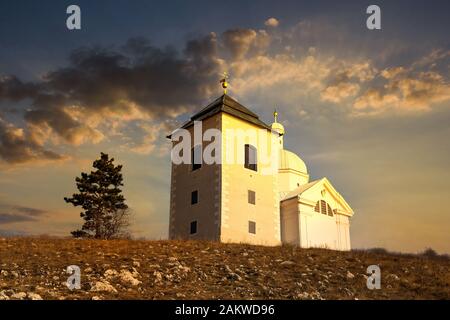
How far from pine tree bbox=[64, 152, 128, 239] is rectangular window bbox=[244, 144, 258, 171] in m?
12.5

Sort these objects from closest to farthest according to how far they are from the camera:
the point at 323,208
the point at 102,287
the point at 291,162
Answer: the point at 102,287
the point at 323,208
the point at 291,162

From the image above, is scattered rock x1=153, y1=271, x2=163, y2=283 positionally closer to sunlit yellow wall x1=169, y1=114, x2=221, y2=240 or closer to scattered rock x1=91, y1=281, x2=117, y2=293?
scattered rock x1=91, y1=281, x2=117, y2=293

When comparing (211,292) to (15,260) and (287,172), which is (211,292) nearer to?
(15,260)

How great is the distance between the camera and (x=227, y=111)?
119 ft

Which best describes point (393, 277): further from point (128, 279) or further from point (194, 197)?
point (194, 197)

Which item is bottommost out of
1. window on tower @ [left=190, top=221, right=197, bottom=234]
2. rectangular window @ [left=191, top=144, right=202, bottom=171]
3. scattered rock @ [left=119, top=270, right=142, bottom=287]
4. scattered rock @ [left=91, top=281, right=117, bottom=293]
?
scattered rock @ [left=91, top=281, right=117, bottom=293]

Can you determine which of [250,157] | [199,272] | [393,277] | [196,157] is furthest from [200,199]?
[393,277]

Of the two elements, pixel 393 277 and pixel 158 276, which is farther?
pixel 393 277

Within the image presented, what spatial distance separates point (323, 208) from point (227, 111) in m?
12.5

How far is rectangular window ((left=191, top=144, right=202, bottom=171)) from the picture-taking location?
36281mm

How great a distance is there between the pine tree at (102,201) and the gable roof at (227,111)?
27.0 feet

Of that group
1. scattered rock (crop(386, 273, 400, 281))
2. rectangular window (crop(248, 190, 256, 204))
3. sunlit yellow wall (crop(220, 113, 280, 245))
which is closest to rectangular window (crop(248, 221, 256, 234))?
sunlit yellow wall (crop(220, 113, 280, 245))

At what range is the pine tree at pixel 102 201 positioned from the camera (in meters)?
42.7
